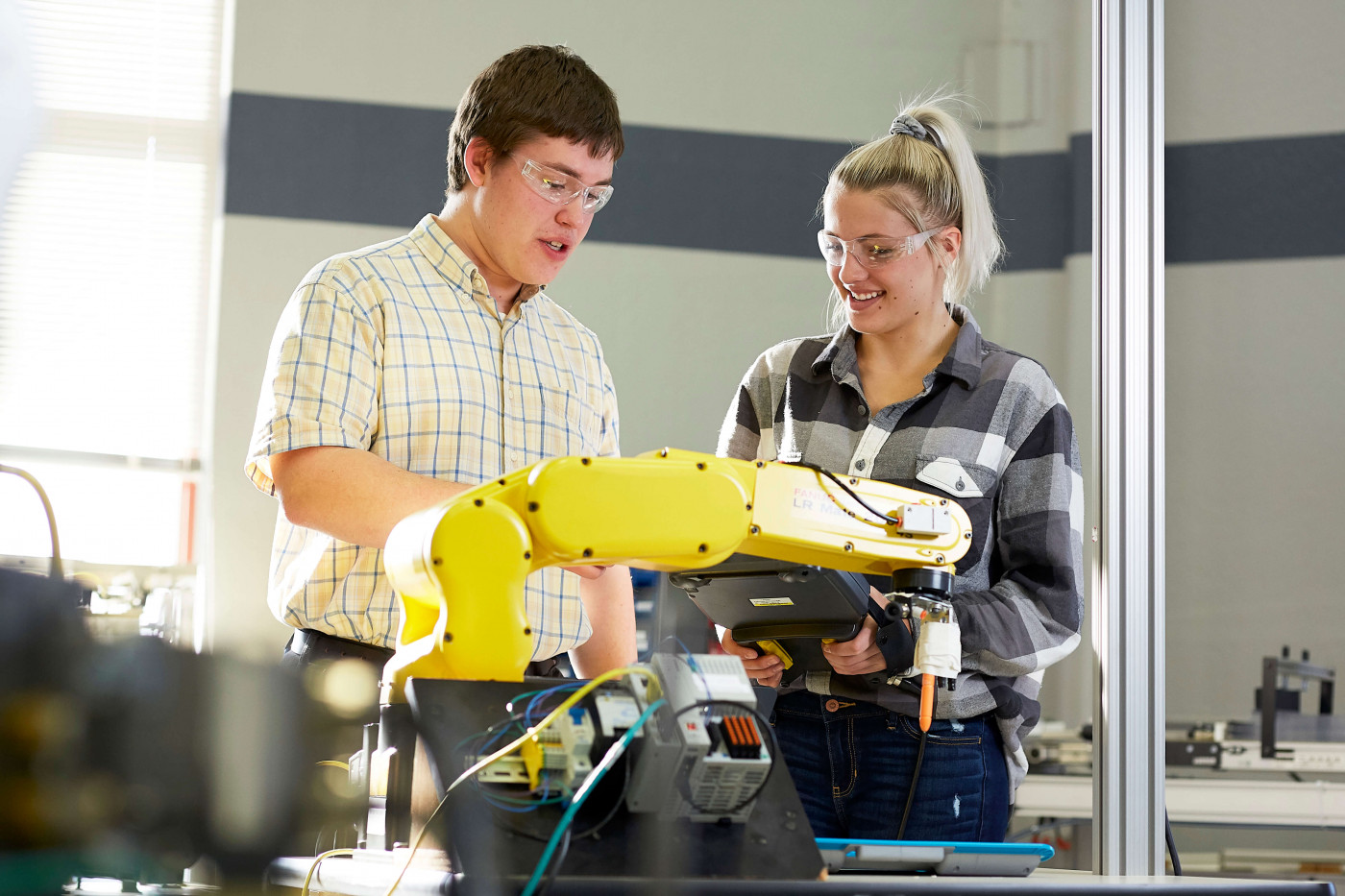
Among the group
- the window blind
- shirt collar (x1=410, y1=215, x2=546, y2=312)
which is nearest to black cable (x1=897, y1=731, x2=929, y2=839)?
shirt collar (x1=410, y1=215, x2=546, y2=312)

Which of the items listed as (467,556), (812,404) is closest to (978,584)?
(812,404)

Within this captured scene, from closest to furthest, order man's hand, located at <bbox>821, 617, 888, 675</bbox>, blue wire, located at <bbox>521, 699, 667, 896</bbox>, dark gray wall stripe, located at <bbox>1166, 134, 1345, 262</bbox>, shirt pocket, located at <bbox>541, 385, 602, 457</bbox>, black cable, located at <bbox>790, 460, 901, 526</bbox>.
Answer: blue wire, located at <bbox>521, 699, 667, 896</bbox>, black cable, located at <bbox>790, 460, 901, 526</bbox>, man's hand, located at <bbox>821, 617, 888, 675</bbox>, shirt pocket, located at <bbox>541, 385, 602, 457</bbox>, dark gray wall stripe, located at <bbox>1166, 134, 1345, 262</bbox>

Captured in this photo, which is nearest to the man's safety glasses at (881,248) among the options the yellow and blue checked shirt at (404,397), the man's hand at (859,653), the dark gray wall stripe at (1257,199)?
the yellow and blue checked shirt at (404,397)

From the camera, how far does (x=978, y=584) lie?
135 cm

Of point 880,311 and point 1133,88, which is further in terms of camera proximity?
point 880,311

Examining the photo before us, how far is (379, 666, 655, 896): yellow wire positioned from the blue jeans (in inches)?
22.0

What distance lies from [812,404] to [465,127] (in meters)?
0.56

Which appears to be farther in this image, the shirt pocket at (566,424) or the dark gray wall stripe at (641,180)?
the dark gray wall stripe at (641,180)

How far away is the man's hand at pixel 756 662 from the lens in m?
1.32

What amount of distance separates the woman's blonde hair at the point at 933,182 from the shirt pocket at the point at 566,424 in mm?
Answer: 377

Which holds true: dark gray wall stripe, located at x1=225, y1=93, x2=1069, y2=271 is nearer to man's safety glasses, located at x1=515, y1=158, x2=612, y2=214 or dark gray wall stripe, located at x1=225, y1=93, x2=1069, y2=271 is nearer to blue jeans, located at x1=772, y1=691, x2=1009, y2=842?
man's safety glasses, located at x1=515, y1=158, x2=612, y2=214

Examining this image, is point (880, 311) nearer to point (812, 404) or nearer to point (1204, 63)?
point (812, 404)

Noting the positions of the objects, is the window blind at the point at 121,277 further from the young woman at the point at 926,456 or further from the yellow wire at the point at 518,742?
the yellow wire at the point at 518,742

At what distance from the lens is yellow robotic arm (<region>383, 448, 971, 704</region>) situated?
85 cm
